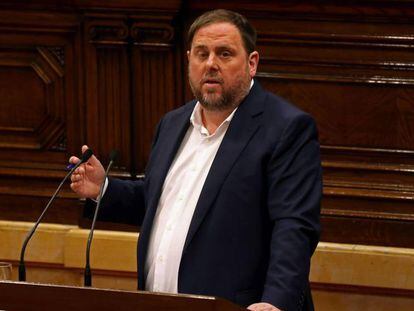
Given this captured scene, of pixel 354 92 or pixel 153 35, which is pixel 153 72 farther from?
pixel 354 92

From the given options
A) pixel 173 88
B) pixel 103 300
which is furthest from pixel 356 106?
pixel 103 300

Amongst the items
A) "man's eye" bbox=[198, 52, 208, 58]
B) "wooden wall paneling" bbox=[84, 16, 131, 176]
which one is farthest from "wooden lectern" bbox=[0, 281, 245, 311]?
"wooden wall paneling" bbox=[84, 16, 131, 176]

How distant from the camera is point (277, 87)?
3.99m

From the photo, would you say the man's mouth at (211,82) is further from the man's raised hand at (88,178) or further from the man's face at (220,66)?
the man's raised hand at (88,178)

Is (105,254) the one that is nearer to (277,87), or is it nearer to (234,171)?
(277,87)

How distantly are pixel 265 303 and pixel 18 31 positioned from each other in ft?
6.21

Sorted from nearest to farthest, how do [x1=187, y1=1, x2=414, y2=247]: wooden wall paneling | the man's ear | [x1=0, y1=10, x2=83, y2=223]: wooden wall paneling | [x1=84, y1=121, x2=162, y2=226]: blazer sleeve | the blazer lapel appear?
1. the blazer lapel
2. the man's ear
3. [x1=84, y1=121, x2=162, y2=226]: blazer sleeve
4. [x1=187, y1=1, x2=414, y2=247]: wooden wall paneling
5. [x1=0, y1=10, x2=83, y2=223]: wooden wall paneling

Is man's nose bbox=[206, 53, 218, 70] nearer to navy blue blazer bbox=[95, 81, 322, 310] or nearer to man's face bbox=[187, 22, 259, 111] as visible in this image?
man's face bbox=[187, 22, 259, 111]

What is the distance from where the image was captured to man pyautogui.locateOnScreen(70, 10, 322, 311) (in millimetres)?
2840

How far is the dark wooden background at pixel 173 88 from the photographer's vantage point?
12.8 feet

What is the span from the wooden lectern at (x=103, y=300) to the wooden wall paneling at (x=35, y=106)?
1.78 meters

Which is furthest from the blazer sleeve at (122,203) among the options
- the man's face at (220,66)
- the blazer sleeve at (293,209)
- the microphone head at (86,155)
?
the blazer sleeve at (293,209)

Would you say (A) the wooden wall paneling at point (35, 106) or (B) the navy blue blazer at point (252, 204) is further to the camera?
(A) the wooden wall paneling at point (35, 106)

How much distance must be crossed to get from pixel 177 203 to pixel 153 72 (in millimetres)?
1159
